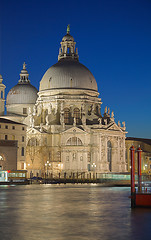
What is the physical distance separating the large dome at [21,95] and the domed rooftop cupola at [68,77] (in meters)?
9.93

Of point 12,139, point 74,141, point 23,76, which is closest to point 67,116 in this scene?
point 74,141

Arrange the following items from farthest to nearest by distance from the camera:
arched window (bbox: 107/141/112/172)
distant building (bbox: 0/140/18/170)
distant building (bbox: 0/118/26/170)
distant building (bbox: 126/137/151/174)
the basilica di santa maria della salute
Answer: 1. distant building (bbox: 126/137/151/174)
2. arched window (bbox: 107/141/112/172)
3. the basilica di santa maria della salute
4. distant building (bbox: 0/118/26/170)
5. distant building (bbox: 0/140/18/170)

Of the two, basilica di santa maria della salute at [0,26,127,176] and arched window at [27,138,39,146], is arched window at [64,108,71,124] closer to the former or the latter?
basilica di santa maria della salute at [0,26,127,176]

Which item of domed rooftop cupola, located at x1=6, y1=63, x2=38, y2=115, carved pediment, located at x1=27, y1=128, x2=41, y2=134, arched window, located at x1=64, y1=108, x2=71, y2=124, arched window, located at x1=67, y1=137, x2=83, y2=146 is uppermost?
domed rooftop cupola, located at x1=6, y1=63, x2=38, y2=115

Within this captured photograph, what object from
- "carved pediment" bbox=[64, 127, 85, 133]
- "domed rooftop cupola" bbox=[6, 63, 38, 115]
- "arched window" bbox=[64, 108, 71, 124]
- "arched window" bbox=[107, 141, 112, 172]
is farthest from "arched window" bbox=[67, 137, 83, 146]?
"domed rooftop cupola" bbox=[6, 63, 38, 115]

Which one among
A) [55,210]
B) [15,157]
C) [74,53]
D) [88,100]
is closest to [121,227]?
[55,210]

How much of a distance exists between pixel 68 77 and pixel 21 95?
17505 mm

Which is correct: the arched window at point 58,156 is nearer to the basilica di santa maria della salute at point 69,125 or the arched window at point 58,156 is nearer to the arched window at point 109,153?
the basilica di santa maria della salute at point 69,125

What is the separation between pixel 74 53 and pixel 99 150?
87.8ft

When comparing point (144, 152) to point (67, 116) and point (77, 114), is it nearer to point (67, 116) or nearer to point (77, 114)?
point (77, 114)

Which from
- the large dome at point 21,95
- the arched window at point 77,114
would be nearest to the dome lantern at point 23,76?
the large dome at point 21,95

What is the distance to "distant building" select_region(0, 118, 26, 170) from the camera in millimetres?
89562

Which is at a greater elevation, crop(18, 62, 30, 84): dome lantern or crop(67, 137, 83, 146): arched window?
→ crop(18, 62, 30, 84): dome lantern

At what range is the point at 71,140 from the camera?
110 metres
